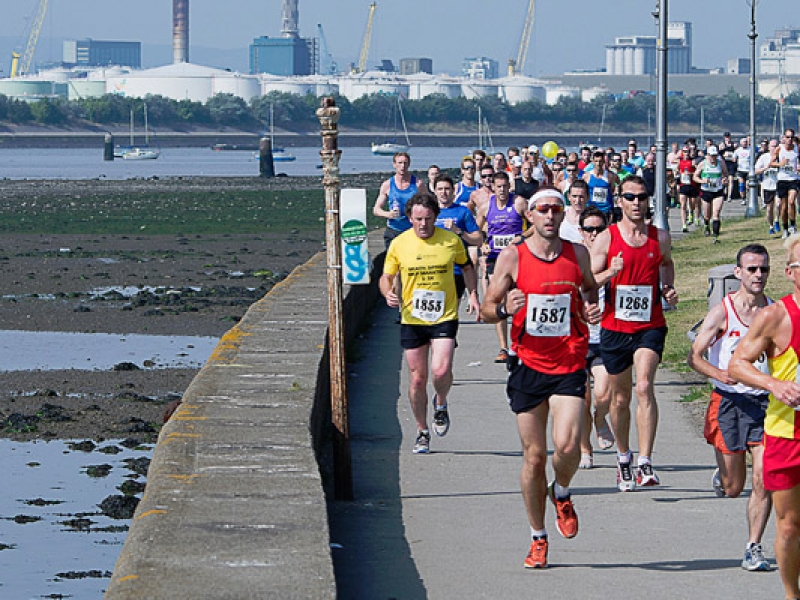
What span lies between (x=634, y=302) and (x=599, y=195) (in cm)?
1355

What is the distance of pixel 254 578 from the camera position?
592cm

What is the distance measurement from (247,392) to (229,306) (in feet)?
48.4

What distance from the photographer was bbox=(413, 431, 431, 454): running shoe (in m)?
11.1

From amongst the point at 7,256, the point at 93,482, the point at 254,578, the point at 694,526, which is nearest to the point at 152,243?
the point at 7,256

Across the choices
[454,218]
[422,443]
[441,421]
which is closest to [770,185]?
[454,218]

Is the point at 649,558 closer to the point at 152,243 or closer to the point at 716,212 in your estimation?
the point at 716,212

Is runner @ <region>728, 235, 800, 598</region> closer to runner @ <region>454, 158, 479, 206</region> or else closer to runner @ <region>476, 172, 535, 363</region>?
runner @ <region>476, 172, 535, 363</region>

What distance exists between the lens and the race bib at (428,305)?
11203 mm

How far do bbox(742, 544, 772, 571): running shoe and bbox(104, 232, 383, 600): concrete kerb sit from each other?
1.92 metres

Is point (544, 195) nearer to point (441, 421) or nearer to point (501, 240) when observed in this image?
point (441, 421)

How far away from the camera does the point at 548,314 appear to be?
317 inches

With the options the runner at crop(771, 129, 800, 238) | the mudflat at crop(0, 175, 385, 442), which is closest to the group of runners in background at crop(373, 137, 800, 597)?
the mudflat at crop(0, 175, 385, 442)

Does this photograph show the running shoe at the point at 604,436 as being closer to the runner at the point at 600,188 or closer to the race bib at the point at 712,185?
the runner at the point at 600,188

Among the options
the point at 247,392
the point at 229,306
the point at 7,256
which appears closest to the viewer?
the point at 247,392
